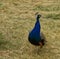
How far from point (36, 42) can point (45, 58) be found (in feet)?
1.29

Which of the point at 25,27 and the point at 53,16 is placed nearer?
the point at 25,27

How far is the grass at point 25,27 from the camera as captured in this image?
7.17 meters

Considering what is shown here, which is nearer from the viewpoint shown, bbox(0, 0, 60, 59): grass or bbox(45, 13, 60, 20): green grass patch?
bbox(0, 0, 60, 59): grass

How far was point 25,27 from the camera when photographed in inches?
342

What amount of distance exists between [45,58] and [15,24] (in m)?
2.31

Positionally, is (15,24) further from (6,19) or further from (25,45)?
(25,45)

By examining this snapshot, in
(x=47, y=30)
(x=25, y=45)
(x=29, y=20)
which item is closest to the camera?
(x=25, y=45)

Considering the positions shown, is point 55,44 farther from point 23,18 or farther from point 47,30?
point 23,18

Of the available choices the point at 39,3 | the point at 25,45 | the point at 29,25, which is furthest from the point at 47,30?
the point at 39,3

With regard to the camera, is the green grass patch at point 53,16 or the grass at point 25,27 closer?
the grass at point 25,27

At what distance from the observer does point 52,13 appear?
32.3 ft

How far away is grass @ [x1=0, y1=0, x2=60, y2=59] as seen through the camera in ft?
23.5

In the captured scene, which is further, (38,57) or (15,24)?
(15,24)

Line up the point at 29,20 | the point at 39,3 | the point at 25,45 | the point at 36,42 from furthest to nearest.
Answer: the point at 39,3
the point at 29,20
the point at 25,45
the point at 36,42
